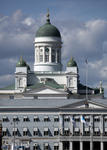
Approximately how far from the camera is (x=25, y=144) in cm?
19962

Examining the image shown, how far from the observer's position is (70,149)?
199125 millimetres

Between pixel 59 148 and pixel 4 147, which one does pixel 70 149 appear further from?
pixel 4 147

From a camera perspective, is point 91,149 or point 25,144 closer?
point 91,149

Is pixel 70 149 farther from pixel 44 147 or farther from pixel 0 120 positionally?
pixel 0 120

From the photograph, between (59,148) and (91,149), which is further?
(59,148)

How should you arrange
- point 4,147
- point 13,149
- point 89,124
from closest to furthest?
point 13,149, point 4,147, point 89,124

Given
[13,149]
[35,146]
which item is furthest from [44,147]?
[13,149]

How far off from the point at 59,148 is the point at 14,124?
1307 centimetres

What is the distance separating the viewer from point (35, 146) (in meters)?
200

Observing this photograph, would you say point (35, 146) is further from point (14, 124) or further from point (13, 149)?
point (13, 149)

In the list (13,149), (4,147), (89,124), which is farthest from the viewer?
(89,124)

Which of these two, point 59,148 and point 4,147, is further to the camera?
point 59,148

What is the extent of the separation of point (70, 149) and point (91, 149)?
15636 mm

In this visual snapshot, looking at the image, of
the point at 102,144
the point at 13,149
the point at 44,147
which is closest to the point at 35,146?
the point at 44,147
